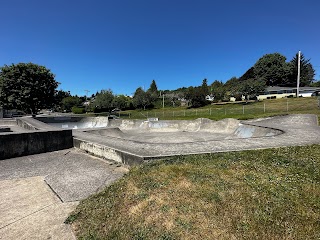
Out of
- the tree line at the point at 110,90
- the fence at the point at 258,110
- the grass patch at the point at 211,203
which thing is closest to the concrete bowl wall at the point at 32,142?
the grass patch at the point at 211,203

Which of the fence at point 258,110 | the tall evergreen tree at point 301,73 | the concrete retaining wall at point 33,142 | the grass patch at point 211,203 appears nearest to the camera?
the grass patch at point 211,203

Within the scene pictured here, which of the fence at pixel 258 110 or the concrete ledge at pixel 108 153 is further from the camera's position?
the fence at pixel 258 110

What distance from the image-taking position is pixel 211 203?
3666 millimetres

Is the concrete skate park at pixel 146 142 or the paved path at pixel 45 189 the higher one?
the concrete skate park at pixel 146 142

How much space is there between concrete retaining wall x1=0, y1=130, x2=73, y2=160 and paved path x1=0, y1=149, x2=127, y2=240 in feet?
1.60

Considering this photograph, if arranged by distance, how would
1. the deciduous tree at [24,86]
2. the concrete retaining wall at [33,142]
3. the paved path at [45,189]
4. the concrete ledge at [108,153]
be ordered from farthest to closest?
the deciduous tree at [24,86] < the concrete retaining wall at [33,142] < the concrete ledge at [108,153] < the paved path at [45,189]

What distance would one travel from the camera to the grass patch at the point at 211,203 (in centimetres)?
312

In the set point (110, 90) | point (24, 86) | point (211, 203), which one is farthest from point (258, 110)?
point (110, 90)

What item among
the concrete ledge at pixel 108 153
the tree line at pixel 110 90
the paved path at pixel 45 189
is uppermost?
the tree line at pixel 110 90

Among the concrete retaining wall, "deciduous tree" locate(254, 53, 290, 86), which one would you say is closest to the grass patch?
the concrete retaining wall

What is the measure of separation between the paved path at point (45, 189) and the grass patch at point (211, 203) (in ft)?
1.60

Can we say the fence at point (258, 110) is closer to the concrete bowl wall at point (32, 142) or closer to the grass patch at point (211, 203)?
the concrete bowl wall at point (32, 142)

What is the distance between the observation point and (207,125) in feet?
70.6

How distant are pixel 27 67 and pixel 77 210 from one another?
116ft
